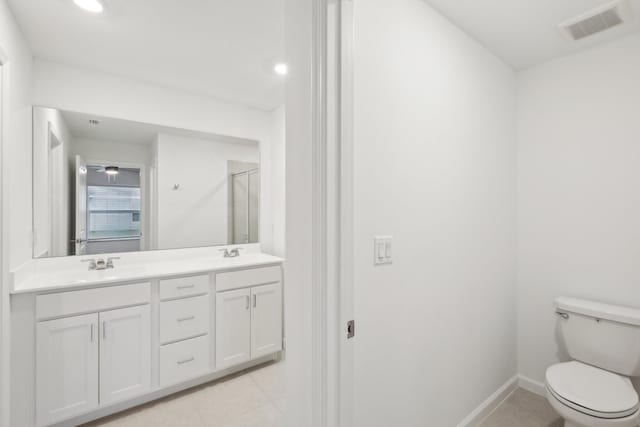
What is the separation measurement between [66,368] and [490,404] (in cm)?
256

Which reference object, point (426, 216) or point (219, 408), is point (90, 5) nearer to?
point (426, 216)

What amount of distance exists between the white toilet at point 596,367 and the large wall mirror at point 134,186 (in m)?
2.52

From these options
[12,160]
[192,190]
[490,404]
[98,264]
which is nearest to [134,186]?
[192,190]

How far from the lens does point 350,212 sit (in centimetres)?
96

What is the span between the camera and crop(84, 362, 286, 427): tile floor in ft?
5.89

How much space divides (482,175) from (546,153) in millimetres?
669

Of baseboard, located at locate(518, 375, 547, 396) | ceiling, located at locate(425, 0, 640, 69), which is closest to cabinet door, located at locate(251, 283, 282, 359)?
baseboard, located at locate(518, 375, 547, 396)

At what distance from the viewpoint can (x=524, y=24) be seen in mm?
1564

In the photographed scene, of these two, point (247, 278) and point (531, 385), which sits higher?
point (247, 278)

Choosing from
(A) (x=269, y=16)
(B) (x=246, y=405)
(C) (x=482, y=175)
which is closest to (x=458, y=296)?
(C) (x=482, y=175)

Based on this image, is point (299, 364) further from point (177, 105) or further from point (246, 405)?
point (177, 105)

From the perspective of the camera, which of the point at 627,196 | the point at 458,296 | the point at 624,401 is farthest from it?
the point at 627,196

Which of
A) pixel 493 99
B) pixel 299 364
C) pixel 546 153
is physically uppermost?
pixel 493 99

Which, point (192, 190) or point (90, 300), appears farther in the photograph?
point (192, 190)
